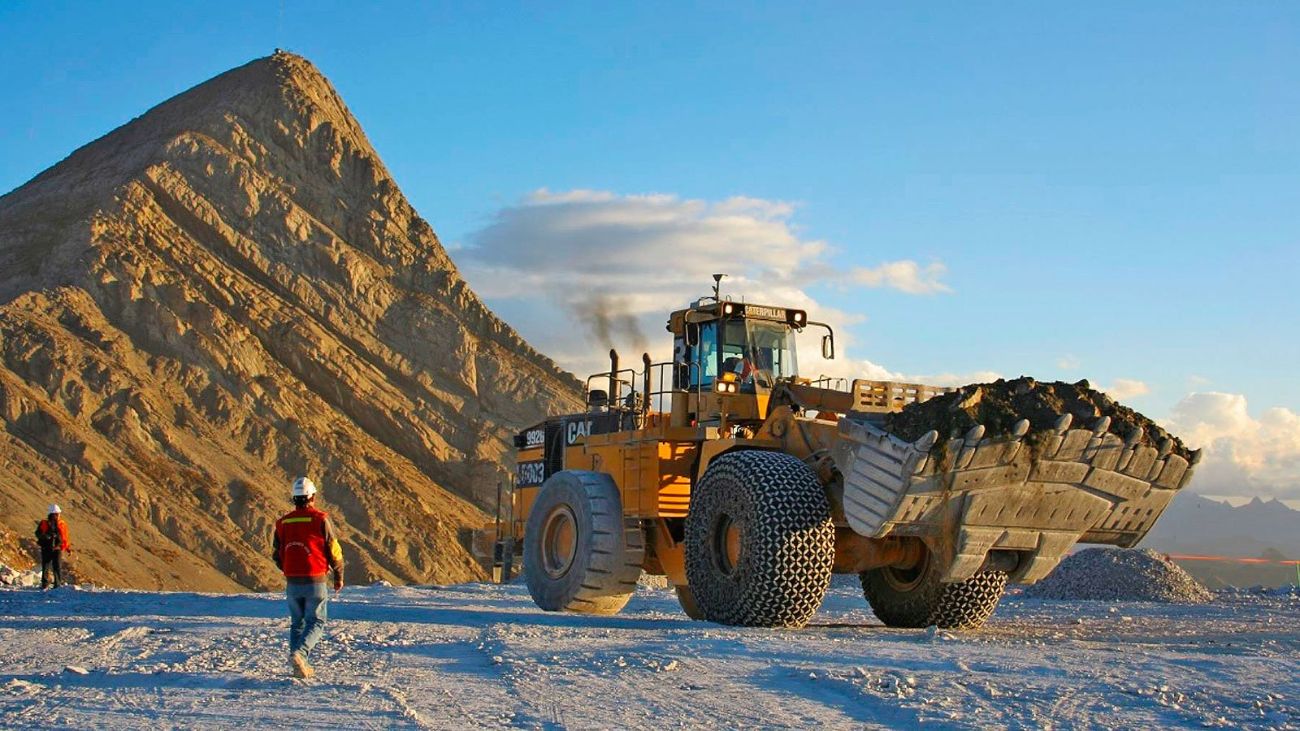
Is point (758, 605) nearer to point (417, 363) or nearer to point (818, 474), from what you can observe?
point (818, 474)

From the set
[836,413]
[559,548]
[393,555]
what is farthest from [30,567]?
[836,413]

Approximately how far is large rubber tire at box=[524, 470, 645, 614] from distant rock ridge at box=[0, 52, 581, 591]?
757 inches

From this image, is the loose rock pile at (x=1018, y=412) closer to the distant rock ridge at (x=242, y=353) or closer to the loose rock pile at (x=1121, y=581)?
the loose rock pile at (x=1121, y=581)

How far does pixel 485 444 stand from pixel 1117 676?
134 ft

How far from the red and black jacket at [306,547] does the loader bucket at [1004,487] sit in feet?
15.6

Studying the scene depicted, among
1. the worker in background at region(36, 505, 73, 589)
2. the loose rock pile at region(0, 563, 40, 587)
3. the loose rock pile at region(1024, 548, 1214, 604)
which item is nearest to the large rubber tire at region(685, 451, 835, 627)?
the loose rock pile at region(1024, 548, 1214, 604)

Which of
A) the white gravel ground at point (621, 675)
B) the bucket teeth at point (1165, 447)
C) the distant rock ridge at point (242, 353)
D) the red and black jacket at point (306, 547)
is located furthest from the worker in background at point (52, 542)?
the bucket teeth at point (1165, 447)

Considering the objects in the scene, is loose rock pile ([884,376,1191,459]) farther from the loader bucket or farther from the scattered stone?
the scattered stone

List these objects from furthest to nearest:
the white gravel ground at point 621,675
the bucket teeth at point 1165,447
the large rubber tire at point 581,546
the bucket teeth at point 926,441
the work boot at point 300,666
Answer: the large rubber tire at point 581,546 < the bucket teeth at point 1165,447 < the bucket teeth at point 926,441 < the work boot at point 300,666 < the white gravel ground at point 621,675

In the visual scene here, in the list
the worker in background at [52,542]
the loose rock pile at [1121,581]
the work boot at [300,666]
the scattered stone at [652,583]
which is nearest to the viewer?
the work boot at [300,666]

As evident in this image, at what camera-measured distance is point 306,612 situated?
31.3 ft

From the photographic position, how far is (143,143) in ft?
169

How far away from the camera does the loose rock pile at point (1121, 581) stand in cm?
2228

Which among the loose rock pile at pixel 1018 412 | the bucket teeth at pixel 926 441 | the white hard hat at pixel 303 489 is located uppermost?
the loose rock pile at pixel 1018 412
